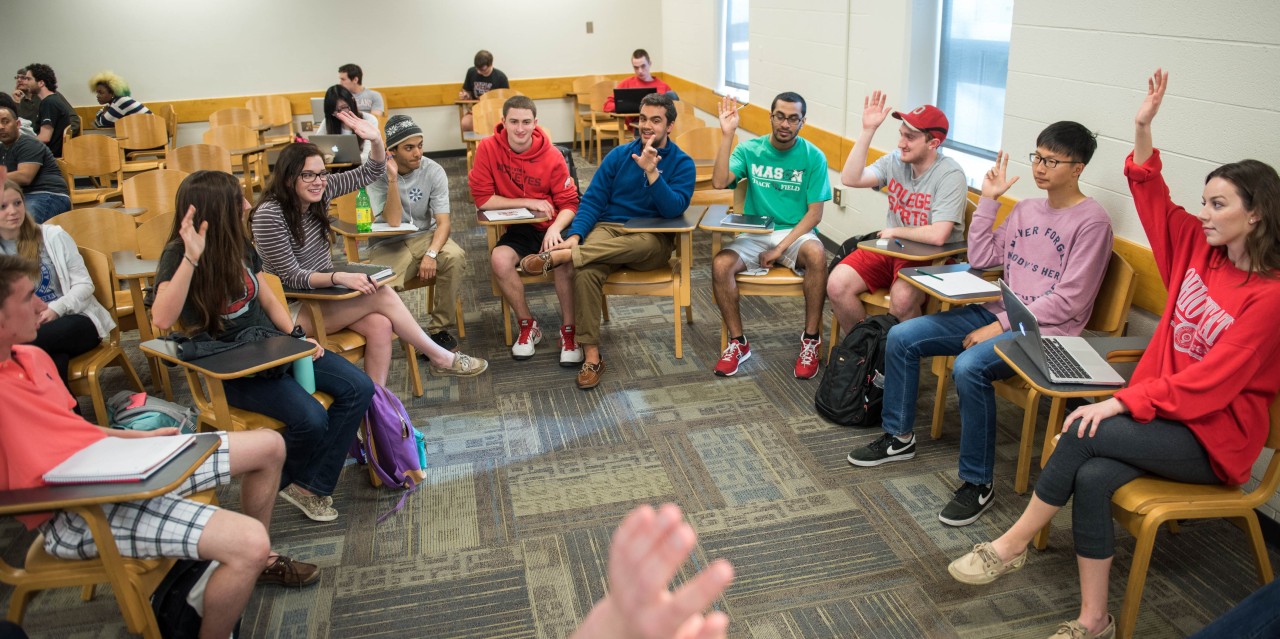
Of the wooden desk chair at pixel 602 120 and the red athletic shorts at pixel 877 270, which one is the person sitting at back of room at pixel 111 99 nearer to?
the wooden desk chair at pixel 602 120

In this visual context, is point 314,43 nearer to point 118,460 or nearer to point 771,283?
point 771,283

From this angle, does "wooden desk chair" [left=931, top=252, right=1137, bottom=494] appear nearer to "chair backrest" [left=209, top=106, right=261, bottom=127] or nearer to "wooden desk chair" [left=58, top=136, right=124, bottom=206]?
"wooden desk chair" [left=58, top=136, right=124, bottom=206]

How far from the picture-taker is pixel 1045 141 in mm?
2871

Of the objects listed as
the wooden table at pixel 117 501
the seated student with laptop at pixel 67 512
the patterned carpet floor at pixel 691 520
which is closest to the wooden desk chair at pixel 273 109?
the patterned carpet floor at pixel 691 520

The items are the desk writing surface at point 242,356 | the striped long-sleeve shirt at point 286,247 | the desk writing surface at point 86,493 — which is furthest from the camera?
the striped long-sleeve shirt at point 286,247

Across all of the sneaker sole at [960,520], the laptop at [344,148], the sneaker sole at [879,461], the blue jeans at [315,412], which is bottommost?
the sneaker sole at [960,520]

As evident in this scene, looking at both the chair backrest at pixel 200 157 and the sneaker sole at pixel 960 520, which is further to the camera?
the chair backrest at pixel 200 157

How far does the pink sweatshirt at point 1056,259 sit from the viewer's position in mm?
2814

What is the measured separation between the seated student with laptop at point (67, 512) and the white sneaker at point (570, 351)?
2.11 meters

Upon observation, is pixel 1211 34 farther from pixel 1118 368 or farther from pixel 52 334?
pixel 52 334

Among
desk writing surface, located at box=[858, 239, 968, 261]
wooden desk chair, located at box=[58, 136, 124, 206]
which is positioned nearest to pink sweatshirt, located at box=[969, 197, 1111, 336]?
desk writing surface, located at box=[858, 239, 968, 261]

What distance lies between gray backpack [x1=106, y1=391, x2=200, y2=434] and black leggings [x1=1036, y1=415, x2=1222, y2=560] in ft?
8.18

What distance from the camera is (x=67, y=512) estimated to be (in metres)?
2.04

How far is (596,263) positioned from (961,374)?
1784mm
